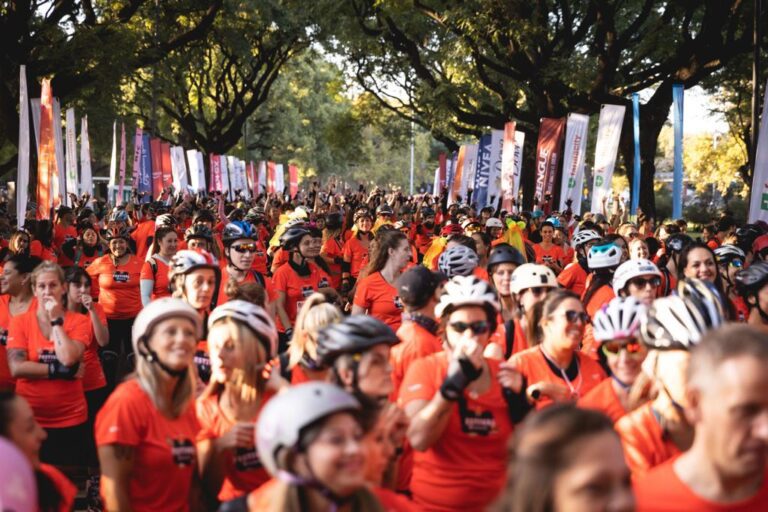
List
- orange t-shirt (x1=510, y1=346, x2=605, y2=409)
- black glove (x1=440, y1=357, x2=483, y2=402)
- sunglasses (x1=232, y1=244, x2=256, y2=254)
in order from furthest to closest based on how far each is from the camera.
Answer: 1. sunglasses (x1=232, y1=244, x2=256, y2=254)
2. orange t-shirt (x1=510, y1=346, x2=605, y2=409)
3. black glove (x1=440, y1=357, x2=483, y2=402)

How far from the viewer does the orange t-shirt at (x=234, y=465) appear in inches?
174

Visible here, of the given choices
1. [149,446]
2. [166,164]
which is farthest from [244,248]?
[166,164]

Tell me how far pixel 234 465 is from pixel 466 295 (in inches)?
55.7

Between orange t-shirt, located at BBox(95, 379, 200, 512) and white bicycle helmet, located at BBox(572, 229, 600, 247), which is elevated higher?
white bicycle helmet, located at BBox(572, 229, 600, 247)

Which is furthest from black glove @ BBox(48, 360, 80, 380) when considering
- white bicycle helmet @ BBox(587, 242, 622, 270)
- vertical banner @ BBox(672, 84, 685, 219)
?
vertical banner @ BBox(672, 84, 685, 219)

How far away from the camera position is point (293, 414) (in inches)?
120

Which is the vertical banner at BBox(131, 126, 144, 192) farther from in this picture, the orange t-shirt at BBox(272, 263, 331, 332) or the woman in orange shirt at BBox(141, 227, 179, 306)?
the orange t-shirt at BBox(272, 263, 331, 332)

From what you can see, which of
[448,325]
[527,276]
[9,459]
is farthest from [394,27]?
[9,459]

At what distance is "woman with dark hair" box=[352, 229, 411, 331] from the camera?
27.0ft

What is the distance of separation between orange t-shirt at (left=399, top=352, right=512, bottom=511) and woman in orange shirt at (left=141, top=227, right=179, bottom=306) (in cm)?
522

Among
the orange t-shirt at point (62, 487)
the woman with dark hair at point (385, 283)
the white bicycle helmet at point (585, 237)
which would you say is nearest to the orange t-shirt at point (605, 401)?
the orange t-shirt at point (62, 487)

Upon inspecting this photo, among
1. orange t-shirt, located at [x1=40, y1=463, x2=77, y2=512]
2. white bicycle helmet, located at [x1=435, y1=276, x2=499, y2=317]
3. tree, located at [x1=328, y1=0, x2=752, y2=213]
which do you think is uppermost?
tree, located at [x1=328, y1=0, x2=752, y2=213]

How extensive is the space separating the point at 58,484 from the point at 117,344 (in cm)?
676

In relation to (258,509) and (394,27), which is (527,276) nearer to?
(258,509)
